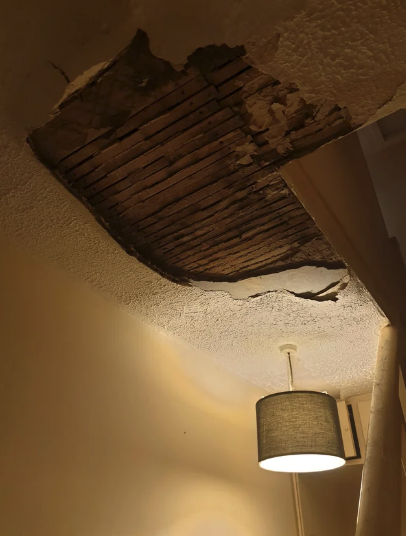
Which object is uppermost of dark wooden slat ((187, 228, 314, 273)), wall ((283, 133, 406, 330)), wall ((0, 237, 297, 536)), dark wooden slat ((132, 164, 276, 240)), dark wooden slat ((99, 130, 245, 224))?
wall ((283, 133, 406, 330))

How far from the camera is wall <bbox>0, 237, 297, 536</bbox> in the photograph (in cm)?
116

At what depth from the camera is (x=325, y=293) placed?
1.61 m

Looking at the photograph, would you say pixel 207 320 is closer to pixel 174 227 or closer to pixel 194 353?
pixel 194 353

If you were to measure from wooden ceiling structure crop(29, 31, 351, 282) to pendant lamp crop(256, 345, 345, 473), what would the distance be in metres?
0.72

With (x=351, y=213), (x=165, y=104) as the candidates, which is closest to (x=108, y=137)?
(x=165, y=104)

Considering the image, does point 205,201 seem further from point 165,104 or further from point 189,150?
point 165,104

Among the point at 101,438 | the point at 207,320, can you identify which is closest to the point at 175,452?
the point at 101,438

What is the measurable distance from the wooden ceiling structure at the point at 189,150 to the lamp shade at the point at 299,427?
72 centimetres

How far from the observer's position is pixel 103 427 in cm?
140

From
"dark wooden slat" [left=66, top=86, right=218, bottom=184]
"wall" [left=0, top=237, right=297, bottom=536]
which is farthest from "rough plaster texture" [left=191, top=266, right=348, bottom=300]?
"dark wooden slat" [left=66, top=86, right=218, bottom=184]

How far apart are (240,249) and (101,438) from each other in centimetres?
74

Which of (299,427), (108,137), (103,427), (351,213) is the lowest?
(103,427)

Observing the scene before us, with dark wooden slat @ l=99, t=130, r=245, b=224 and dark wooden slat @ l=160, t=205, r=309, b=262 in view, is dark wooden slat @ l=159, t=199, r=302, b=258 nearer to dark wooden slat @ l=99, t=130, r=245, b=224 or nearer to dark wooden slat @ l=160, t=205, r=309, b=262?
dark wooden slat @ l=160, t=205, r=309, b=262

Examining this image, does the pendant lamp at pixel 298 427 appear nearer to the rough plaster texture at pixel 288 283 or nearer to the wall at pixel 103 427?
the wall at pixel 103 427
